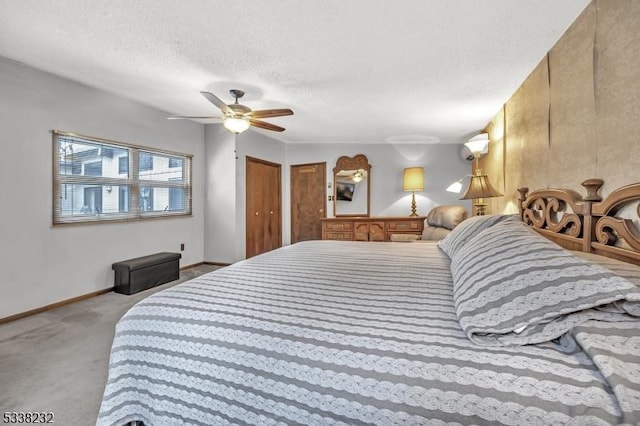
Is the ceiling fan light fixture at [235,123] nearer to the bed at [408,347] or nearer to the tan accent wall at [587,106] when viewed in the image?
the bed at [408,347]

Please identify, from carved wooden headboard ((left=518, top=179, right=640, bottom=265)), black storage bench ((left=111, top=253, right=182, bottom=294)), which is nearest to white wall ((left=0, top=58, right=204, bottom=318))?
black storage bench ((left=111, top=253, right=182, bottom=294))

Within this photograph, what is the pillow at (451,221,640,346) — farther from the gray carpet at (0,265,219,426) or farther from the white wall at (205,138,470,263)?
the white wall at (205,138,470,263)

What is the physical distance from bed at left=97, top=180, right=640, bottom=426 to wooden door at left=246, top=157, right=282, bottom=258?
369 cm

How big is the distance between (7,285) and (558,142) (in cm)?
466

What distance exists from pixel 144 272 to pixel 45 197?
1.23 metres

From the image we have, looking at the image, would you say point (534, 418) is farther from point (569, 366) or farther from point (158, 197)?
point (158, 197)

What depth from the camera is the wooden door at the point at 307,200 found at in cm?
553

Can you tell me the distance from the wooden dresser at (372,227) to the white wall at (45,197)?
9.71 ft

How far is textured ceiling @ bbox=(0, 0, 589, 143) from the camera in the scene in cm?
172

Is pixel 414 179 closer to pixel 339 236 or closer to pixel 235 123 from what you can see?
pixel 339 236

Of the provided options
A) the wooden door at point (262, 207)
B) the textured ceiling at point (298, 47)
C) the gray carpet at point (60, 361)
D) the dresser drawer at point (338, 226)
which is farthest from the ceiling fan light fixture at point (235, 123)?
the dresser drawer at point (338, 226)

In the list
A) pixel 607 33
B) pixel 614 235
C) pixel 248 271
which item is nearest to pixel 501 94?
pixel 607 33

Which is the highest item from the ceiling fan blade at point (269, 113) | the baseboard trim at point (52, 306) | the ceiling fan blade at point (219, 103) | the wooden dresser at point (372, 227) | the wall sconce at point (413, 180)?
the ceiling fan blade at point (269, 113)

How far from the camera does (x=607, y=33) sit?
4.48 feet
